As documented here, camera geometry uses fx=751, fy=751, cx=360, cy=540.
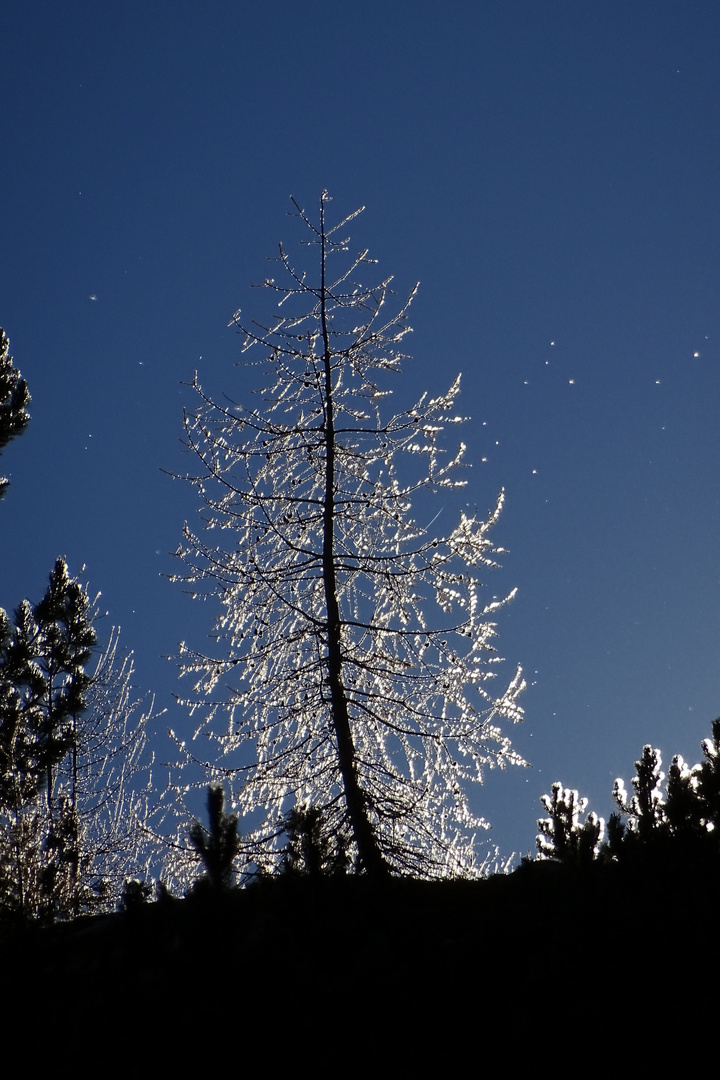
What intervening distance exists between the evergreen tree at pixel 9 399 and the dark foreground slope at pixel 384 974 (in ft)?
42.6

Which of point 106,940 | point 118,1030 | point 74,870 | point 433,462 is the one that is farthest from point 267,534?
point 74,870

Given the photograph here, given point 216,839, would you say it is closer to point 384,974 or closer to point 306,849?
point 384,974

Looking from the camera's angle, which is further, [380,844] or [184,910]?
[380,844]

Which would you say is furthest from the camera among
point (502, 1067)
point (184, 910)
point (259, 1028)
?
point (184, 910)

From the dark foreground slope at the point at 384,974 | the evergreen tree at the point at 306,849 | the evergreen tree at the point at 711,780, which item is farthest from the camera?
the evergreen tree at the point at 711,780

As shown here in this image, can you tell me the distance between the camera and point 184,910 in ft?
12.6

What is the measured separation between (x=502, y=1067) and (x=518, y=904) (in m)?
1.39

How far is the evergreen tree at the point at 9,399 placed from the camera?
50.8 feet

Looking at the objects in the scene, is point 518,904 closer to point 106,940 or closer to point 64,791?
point 106,940

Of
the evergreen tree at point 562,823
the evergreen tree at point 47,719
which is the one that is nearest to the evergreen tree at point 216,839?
the evergreen tree at point 562,823

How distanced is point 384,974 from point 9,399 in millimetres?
15191

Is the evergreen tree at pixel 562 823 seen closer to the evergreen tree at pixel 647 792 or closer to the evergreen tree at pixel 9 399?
the evergreen tree at pixel 647 792

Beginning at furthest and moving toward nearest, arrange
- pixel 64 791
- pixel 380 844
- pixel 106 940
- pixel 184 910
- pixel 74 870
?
pixel 64 791, pixel 74 870, pixel 380 844, pixel 106 940, pixel 184 910

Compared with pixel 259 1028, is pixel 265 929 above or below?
above
